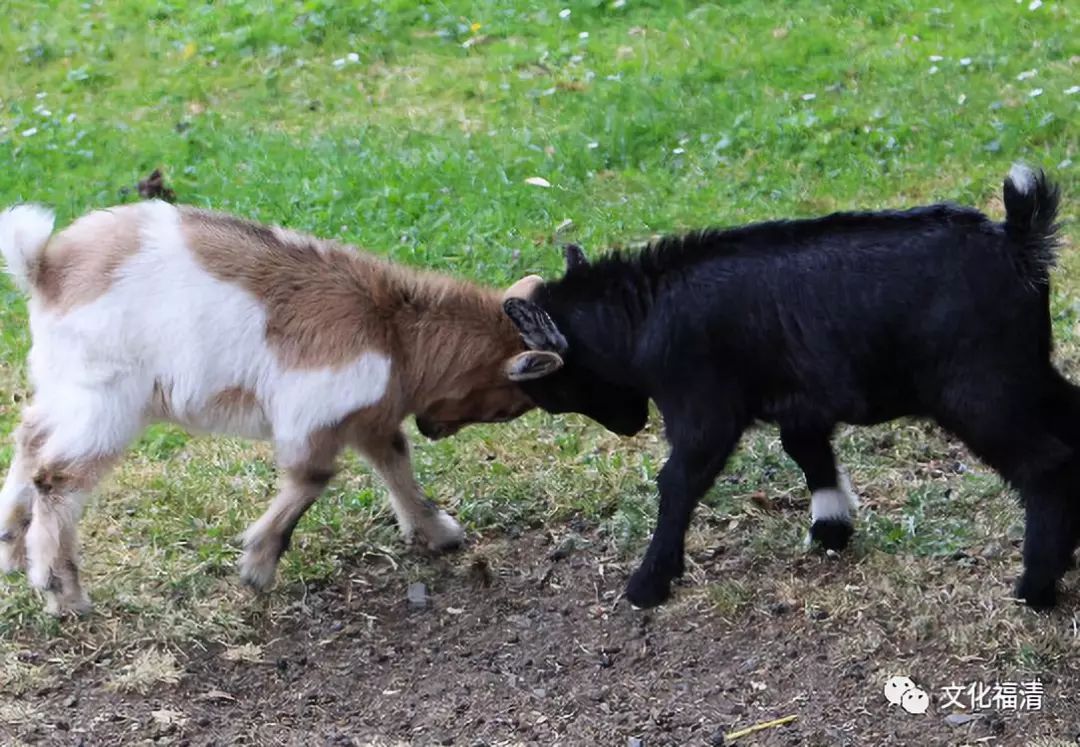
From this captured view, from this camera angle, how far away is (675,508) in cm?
482

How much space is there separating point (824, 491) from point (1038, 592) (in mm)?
836

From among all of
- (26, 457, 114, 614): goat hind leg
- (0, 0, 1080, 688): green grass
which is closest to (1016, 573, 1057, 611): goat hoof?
(0, 0, 1080, 688): green grass

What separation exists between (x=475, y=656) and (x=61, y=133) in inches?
236

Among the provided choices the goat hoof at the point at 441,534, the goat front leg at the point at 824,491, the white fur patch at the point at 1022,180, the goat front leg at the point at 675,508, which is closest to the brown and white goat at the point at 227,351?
the goat hoof at the point at 441,534

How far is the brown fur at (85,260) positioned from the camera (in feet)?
16.0

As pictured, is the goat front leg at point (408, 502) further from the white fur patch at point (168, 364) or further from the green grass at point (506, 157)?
the white fur patch at point (168, 364)

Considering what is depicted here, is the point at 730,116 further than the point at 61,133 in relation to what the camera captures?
No

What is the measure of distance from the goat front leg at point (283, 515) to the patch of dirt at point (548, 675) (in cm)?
19

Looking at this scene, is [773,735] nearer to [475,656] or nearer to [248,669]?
[475,656]

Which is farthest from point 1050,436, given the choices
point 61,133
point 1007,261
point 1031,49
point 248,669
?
point 61,133

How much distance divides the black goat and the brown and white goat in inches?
14.6

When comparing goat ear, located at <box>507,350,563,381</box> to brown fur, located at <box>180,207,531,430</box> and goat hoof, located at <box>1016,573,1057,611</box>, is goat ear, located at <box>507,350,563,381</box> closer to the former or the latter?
brown fur, located at <box>180,207,531,430</box>

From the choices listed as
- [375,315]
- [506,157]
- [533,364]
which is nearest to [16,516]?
[375,315]

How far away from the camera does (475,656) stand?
16.1 feet
